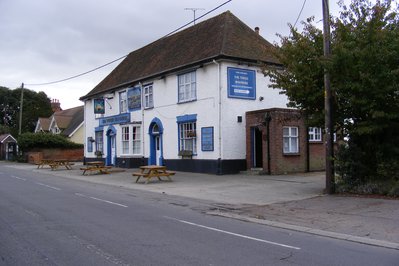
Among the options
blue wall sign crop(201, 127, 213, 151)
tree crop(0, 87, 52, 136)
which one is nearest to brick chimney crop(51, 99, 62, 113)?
tree crop(0, 87, 52, 136)

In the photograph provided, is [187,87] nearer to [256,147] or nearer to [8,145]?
[256,147]

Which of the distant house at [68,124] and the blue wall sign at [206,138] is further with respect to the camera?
the distant house at [68,124]

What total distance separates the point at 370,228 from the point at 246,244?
3.19 meters

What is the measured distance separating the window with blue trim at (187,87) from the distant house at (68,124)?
31.1m

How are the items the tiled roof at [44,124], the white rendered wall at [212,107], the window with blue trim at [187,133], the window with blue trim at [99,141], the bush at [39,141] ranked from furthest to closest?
the tiled roof at [44,124]
the bush at [39,141]
the window with blue trim at [99,141]
the window with blue trim at [187,133]
the white rendered wall at [212,107]

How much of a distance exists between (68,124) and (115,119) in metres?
28.2

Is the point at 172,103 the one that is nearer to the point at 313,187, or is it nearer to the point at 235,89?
the point at 235,89

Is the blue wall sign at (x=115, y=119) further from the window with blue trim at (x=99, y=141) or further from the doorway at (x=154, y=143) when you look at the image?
the doorway at (x=154, y=143)

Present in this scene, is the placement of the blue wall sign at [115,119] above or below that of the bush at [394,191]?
above

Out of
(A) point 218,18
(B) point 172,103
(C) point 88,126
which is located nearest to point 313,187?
(B) point 172,103

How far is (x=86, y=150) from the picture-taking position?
39188 millimetres

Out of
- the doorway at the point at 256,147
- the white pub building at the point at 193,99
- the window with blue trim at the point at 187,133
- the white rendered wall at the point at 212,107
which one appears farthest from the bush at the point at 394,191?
the window with blue trim at the point at 187,133

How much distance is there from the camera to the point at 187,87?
26.1 m

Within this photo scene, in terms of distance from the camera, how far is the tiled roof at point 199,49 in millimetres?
24422
